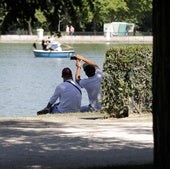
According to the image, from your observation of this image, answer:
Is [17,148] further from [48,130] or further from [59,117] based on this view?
[59,117]

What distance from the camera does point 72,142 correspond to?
Result: 8.90 meters

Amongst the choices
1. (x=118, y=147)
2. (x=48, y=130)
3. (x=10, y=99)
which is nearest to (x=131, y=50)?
(x=48, y=130)

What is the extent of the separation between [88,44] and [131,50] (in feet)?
183

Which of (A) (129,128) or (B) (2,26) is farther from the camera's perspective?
(A) (129,128)

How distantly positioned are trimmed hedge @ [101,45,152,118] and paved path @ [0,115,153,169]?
0.35 metres

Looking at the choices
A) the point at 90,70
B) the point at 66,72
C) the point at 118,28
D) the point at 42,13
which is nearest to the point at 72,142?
the point at 42,13

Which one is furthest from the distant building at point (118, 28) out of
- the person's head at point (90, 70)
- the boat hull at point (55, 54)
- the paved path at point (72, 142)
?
the paved path at point (72, 142)

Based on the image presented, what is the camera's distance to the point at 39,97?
21.4 metres

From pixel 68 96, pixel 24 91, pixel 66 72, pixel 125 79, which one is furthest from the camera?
pixel 24 91

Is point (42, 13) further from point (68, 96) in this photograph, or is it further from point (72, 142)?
point (68, 96)

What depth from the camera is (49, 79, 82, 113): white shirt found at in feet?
43.3

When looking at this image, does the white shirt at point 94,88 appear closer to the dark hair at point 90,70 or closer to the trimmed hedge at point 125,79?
the dark hair at point 90,70
